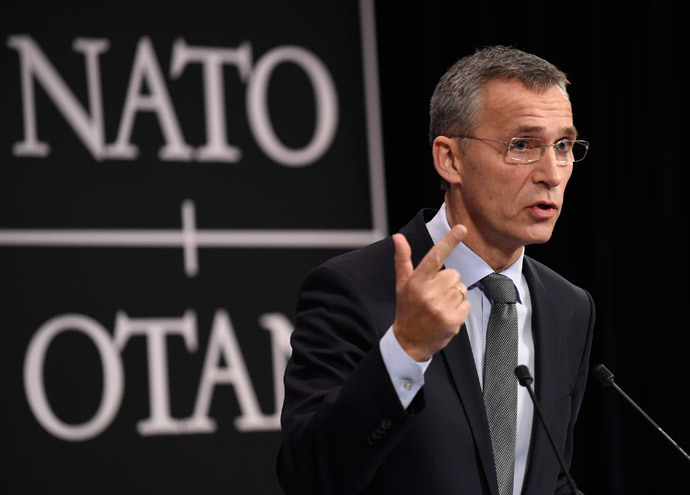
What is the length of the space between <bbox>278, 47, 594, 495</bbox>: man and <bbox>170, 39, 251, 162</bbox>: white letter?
1308 mm

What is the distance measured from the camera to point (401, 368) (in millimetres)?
1664

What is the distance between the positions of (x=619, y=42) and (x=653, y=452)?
165cm

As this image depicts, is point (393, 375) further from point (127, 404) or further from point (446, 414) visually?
point (127, 404)

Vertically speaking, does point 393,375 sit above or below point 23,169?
below


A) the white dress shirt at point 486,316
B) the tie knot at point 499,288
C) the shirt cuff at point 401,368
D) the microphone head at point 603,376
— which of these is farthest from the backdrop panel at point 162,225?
the shirt cuff at point 401,368

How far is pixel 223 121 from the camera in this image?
140 inches

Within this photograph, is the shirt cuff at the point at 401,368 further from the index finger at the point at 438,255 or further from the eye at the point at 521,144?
the eye at the point at 521,144

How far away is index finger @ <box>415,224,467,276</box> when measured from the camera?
1.65 metres

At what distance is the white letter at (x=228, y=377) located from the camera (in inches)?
134

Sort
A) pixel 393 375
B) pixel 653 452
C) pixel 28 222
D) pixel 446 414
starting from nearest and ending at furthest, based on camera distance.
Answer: pixel 393 375, pixel 446 414, pixel 28 222, pixel 653 452

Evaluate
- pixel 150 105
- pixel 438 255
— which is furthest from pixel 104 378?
pixel 438 255

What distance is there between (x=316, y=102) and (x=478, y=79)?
1.56 m

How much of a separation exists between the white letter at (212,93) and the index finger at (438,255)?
1958mm

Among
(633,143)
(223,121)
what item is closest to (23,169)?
(223,121)
